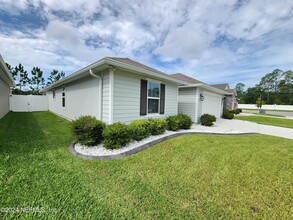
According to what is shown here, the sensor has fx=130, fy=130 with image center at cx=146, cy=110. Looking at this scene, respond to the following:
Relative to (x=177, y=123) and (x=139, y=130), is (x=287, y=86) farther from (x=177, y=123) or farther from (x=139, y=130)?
(x=139, y=130)

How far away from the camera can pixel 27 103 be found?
1529cm

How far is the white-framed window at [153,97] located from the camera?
6.65m

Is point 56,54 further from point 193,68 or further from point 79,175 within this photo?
point 193,68

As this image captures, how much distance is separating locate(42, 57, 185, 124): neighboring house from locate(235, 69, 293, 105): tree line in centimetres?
5574

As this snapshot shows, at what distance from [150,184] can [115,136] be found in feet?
6.53

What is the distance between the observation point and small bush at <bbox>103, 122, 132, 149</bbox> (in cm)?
411

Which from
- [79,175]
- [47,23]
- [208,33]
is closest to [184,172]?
[79,175]

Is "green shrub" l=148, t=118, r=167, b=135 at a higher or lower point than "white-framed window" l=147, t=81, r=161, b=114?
lower

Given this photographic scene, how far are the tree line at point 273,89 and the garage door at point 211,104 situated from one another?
153 ft

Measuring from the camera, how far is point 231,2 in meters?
6.29

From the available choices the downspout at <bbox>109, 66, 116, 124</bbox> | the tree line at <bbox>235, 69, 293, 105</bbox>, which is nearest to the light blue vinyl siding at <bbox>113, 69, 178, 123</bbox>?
the downspout at <bbox>109, 66, 116, 124</bbox>

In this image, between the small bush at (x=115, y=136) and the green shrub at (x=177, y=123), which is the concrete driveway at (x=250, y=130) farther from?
the small bush at (x=115, y=136)

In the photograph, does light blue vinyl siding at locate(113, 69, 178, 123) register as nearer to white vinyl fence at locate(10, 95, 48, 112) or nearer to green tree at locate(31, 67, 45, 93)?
white vinyl fence at locate(10, 95, 48, 112)

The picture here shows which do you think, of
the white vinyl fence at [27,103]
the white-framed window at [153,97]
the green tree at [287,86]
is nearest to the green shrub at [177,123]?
the white-framed window at [153,97]
